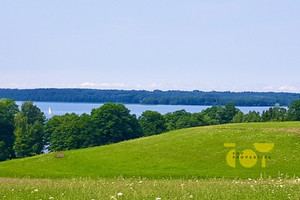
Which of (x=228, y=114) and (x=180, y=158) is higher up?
(x=228, y=114)

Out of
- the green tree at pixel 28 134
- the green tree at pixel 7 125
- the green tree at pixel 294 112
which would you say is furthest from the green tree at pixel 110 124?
the green tree at pixel 294 112

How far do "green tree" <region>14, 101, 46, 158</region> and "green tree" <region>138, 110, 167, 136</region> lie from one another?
89.4 feet

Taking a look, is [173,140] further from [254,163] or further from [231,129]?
[254,163]

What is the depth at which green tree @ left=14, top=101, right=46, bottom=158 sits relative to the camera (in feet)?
292

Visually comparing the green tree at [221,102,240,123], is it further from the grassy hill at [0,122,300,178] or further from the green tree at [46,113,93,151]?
the grassy hill at [0,122,300,178]

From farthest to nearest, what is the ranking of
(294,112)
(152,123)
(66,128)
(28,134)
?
(294,112)
(152,123)
(28,134)
(66,128)

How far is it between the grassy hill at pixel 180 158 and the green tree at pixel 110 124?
33685mm

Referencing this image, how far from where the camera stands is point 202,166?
40312mm

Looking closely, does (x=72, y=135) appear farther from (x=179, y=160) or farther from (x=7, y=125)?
(x=179, y=160)

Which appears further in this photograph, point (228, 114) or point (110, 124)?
point (228, 114)

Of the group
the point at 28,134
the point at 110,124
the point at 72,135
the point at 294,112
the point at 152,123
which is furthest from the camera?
the point at 294,112

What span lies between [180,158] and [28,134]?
57.0 metres

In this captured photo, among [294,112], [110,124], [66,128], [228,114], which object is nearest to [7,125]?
[66,128]

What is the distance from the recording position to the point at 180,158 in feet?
145
